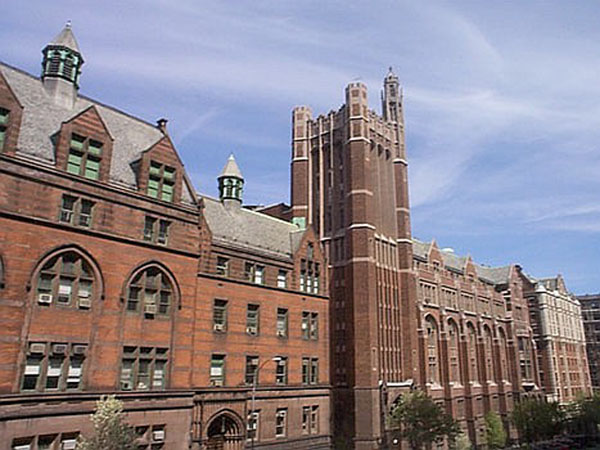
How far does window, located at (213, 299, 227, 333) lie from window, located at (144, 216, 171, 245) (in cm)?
716

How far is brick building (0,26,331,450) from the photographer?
2911 centimetres

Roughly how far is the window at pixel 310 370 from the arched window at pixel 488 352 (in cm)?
4289

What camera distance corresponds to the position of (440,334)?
72625 millimetres

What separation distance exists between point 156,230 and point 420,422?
114ft

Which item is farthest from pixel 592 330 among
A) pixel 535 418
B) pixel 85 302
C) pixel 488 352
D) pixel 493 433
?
pixel 85 302

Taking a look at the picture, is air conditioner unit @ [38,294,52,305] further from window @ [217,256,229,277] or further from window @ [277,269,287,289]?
window @ [277,269,287,289]

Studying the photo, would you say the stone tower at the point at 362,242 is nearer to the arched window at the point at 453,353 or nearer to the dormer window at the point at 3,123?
the arched window at the point at 453,353

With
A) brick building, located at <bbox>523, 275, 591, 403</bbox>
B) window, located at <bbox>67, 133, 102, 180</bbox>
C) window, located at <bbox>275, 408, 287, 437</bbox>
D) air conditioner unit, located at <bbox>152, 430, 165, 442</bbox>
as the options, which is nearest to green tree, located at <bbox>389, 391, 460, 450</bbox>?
window, located at <bbox>275, 408, 287, 437</bbox>

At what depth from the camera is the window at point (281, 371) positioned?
1767 inches

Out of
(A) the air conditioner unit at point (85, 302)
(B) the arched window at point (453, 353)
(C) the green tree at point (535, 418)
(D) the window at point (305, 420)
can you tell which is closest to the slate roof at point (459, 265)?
(B) the arched window at point (453, 353)

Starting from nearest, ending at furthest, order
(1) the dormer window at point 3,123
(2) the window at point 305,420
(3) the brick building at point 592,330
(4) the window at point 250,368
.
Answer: (1) the dormer window at point 3,123
(4) the window at point 250,368
(2) the window at point 305,420
(3) the brick building at point 592,330

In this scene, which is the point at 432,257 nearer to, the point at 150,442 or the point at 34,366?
the point at 150,442

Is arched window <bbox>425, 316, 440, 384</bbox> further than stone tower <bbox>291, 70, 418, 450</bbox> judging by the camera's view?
Yes

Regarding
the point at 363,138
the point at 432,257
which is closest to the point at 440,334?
the point at 432,257
